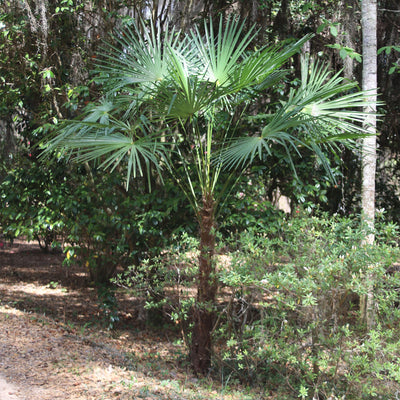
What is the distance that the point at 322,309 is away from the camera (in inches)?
153

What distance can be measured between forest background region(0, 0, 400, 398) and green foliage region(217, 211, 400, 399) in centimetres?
1

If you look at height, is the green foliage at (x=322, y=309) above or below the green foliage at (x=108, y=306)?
above

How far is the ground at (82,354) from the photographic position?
11.9 ft

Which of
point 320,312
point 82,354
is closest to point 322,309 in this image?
point 320,312

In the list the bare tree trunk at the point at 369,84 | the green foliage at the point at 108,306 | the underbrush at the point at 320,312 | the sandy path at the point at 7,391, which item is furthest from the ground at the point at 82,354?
the bare tree trunk at the point at 369,84

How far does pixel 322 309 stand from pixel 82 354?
236 cm

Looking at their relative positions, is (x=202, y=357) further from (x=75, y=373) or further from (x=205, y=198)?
(x=205, y=198)

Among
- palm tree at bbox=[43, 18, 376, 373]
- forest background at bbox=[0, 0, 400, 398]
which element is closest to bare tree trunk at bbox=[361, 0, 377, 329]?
forest background at bbox=[0, 0, 400, 398]

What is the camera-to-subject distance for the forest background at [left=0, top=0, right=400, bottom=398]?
377cm

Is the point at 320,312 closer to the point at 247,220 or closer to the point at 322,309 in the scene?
the point at 322,309

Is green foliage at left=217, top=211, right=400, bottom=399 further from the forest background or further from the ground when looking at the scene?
the ground

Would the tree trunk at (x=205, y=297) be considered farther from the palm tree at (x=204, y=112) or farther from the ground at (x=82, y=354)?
the ground at (x=82, y=354)

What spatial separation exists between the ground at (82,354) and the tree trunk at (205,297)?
208 mm

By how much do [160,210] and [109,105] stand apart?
4.82 feet
